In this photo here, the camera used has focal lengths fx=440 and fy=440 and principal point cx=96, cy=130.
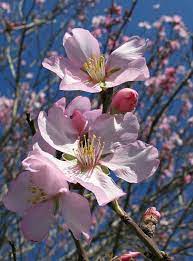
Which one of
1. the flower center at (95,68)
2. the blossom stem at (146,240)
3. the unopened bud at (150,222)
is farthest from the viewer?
the flower center at (95,68)

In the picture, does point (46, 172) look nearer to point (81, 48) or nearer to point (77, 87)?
point (77, 87)

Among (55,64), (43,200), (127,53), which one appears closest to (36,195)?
(43,200)

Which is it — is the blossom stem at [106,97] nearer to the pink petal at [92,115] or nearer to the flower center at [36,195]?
the pink petal at [92,115]

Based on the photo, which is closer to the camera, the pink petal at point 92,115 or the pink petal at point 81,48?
the pink petal at point 92,115

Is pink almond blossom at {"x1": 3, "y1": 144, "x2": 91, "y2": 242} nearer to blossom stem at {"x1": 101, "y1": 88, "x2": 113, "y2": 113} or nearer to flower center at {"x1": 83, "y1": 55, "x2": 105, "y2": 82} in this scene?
blossom stem at {"x1": 101, "y1": 88, "x2": 113, "y2": 113}

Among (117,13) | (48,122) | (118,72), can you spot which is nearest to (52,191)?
(48,122)

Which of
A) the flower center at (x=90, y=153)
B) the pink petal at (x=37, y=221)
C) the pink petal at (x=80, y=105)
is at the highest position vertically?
the pink petal at (x=80, y=105)

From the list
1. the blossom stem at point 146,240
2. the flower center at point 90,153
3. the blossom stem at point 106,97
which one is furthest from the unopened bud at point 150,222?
the blossom stem at point 106,97

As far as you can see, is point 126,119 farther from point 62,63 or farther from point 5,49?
point 5,49
